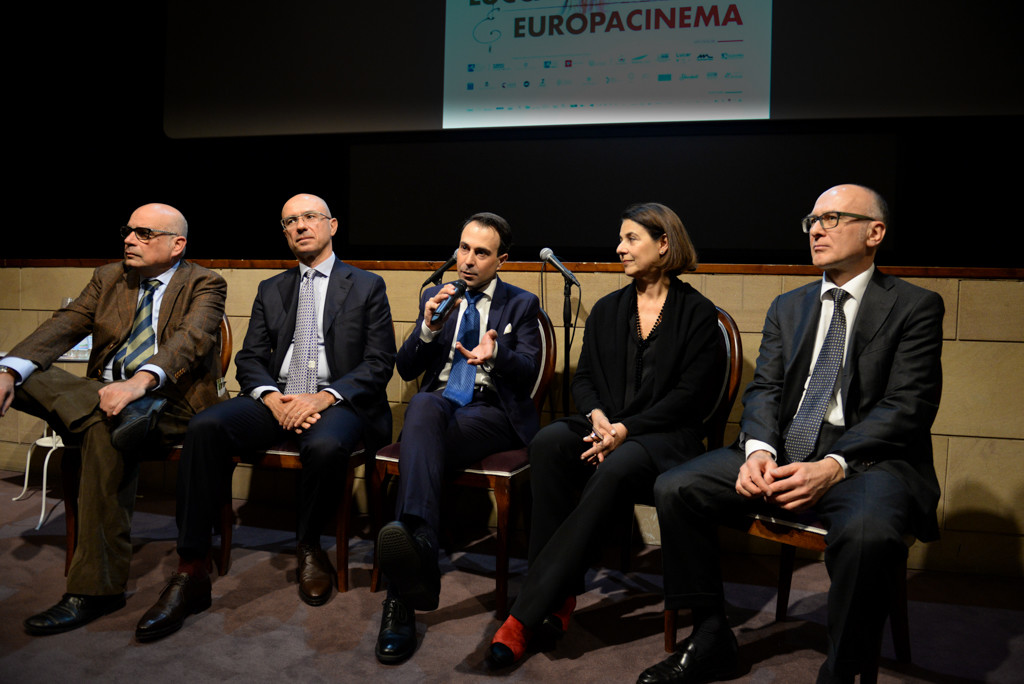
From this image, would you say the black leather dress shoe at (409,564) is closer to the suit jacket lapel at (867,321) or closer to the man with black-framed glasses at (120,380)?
the man with black-framed glasses at (120,380)

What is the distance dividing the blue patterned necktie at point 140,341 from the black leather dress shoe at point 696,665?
1.88 metres

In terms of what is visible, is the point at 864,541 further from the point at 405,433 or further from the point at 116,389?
the point at 116,389

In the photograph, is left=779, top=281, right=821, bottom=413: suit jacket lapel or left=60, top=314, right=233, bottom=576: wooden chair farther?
left=60, top=314, right=233, bottom=576: wooden chair

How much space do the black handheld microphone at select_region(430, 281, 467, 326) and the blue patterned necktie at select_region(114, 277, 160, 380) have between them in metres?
1.01

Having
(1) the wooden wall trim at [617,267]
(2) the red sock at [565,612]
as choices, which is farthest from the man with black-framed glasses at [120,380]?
(2) the red sock at [565,612]

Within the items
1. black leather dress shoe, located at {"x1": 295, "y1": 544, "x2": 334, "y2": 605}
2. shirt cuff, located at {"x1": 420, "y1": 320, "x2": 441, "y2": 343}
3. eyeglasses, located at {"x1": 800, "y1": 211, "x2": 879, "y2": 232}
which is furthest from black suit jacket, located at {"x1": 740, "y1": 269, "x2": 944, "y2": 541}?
black leather dress shoe, located at {"x1": 295, "y1": 544, "x2": 334, "y2": 605}

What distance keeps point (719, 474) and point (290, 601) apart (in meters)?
1.34

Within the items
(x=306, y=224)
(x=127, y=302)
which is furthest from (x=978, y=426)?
(x=127, y=302)

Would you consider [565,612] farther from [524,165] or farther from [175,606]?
[524,165]

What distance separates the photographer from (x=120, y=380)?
246 cm

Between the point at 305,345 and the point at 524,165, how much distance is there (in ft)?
5.18

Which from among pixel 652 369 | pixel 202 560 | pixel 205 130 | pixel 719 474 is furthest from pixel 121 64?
pixel 719 474

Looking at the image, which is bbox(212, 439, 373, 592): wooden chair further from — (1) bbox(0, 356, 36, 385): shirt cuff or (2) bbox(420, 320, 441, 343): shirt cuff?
(1) bbox(0, 356, 36, 385): shirt cuff

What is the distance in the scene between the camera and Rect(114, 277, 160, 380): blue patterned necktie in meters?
2.47
